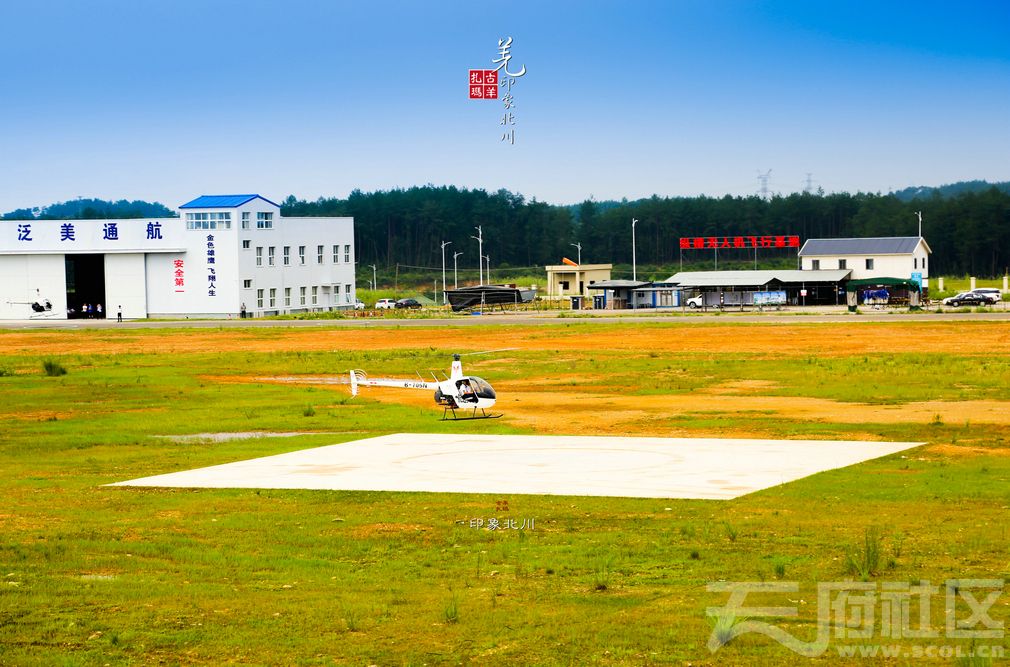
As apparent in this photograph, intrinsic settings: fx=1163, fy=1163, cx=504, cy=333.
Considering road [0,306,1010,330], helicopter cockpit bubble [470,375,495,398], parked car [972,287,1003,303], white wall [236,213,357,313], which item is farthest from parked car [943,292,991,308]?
helicopter cockpit bubble [470,375,495,398]

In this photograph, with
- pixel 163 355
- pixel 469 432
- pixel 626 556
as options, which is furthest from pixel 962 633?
pixel 163 355

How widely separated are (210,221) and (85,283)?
55.8ft

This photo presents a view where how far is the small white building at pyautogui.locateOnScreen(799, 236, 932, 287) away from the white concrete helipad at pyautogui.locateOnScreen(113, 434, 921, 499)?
100137mm

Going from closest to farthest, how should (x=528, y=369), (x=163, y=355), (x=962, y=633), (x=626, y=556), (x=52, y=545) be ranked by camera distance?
(x=962, y=633) < (x=626, y=556) < (x=52, y=545) < (x=528, y=369) < (x=163, y=355)

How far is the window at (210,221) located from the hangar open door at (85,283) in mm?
10508

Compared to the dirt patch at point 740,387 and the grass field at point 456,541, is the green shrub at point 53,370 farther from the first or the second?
the dirt patch at point 740,387

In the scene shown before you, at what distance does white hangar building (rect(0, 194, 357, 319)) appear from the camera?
113750mm

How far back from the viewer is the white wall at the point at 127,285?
11506 centimetres

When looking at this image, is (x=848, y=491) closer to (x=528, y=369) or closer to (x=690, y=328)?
(x=528, y=369)

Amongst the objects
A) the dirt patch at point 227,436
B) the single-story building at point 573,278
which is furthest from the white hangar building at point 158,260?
the dirt patch at point 227,436

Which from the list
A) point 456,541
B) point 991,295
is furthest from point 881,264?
point 456,541

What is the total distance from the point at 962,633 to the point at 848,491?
8.75 metres

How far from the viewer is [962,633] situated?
12.2 metres

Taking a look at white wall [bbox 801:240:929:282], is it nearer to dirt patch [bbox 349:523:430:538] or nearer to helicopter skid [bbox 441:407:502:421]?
helicopter skid [bbox 441:407:502:421]
